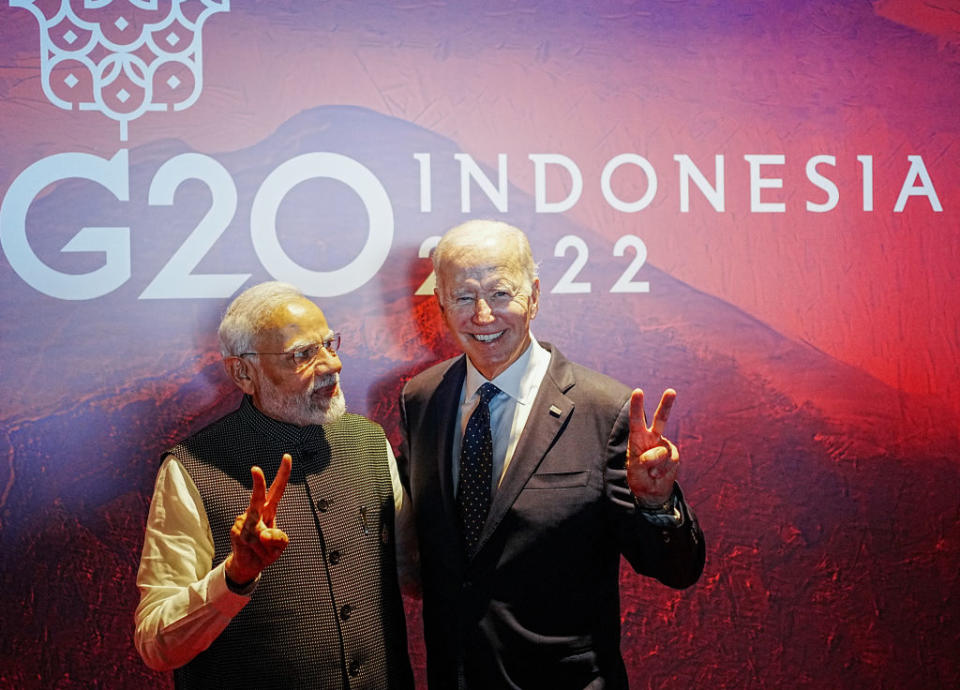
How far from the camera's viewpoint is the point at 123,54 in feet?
9.55

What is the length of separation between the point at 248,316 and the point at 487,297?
629 mm

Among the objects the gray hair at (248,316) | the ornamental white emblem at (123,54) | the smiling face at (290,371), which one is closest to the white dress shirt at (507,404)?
the smiling face at (290,371)

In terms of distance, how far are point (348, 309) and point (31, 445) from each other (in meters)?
1.10

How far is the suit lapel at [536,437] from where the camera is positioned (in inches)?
88.7

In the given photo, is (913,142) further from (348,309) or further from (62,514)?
(62,514)

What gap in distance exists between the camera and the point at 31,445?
112 inches

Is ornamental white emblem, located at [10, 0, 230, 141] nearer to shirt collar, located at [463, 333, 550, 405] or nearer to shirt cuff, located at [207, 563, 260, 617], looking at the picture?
shirt collar, located at [463, 333, 550, 405]

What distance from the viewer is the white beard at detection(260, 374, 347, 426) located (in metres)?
2.31

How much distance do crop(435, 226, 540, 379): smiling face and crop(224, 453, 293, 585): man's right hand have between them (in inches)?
25.6

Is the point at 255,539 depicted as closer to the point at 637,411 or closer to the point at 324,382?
the point at 324,382

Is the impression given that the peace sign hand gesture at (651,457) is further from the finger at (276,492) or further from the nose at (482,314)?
the finger at (276,492)

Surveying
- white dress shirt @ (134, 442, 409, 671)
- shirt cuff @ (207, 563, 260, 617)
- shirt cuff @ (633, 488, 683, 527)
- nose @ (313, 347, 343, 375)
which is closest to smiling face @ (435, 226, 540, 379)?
nose @ (313, 347, 343, 375)

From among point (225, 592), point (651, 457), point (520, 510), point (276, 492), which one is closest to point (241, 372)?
point (276, 492)

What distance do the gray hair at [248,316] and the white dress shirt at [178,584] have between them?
332mm
